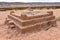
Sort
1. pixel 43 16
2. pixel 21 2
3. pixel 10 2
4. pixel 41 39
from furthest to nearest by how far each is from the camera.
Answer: pixel 21 2, pixel 10 2, pixel 43 16, pixel 41 39

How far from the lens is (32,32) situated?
4.87 metres

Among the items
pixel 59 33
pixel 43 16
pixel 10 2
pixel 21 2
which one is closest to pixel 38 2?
pixel 21 2

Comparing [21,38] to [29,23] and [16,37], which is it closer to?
[16,37]

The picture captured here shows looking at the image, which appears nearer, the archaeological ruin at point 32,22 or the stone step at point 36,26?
the stone step at point 36,26

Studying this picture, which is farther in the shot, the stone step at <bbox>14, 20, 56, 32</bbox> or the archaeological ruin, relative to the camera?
the archaeological ruin

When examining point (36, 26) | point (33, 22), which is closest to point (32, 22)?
point (33, 22)

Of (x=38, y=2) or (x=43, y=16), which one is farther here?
(x=38, y=2)

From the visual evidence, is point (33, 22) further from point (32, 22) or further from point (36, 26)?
point (36, 26)

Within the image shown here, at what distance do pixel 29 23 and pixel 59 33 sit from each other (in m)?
1.28

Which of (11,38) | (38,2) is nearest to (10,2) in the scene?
(38,2)

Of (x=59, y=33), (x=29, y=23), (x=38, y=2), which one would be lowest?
(x=38, y=2)

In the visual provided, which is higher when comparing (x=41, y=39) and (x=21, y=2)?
(x=41, y=39)

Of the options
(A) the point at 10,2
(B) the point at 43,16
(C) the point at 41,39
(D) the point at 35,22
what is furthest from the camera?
(A) the point at 10,2

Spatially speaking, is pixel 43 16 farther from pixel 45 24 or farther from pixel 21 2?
pixel 21 2
